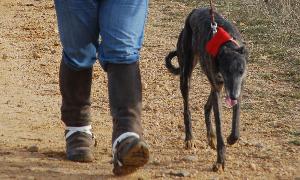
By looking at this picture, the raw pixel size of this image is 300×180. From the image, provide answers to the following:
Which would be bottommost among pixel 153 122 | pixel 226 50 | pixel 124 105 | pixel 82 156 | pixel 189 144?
pixel 153 122

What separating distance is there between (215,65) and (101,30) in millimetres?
930

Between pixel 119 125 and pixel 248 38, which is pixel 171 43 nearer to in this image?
pixel 248 38

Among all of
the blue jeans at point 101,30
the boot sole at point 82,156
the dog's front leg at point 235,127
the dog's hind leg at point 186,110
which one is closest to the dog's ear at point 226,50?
the dog's front leg at point 235,127

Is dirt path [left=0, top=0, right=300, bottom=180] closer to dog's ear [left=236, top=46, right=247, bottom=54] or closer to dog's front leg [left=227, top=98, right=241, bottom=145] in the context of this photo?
dog's front leg [left=227, top=98, right=241, bottom=145]

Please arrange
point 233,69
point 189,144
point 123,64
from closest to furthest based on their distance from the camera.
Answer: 1. point 123,64
2. point 233,69
3. point 189,144

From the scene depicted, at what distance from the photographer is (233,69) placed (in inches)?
196

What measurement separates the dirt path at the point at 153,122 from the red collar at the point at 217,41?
85 cm

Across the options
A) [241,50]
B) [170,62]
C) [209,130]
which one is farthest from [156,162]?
[170,62]

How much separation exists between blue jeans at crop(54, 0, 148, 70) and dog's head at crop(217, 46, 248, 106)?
0.63 metres

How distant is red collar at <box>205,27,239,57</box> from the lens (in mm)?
5125

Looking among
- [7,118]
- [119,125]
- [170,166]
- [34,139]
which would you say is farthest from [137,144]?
[7,118]

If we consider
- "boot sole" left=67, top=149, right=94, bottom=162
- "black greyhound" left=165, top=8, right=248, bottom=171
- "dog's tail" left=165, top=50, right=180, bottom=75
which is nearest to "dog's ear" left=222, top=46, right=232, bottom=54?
"black greyhound" left=165, top=8, right=248, bottom=171

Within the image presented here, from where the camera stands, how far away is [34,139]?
5.91m

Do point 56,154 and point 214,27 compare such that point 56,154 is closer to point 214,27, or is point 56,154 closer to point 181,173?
point 181,173
